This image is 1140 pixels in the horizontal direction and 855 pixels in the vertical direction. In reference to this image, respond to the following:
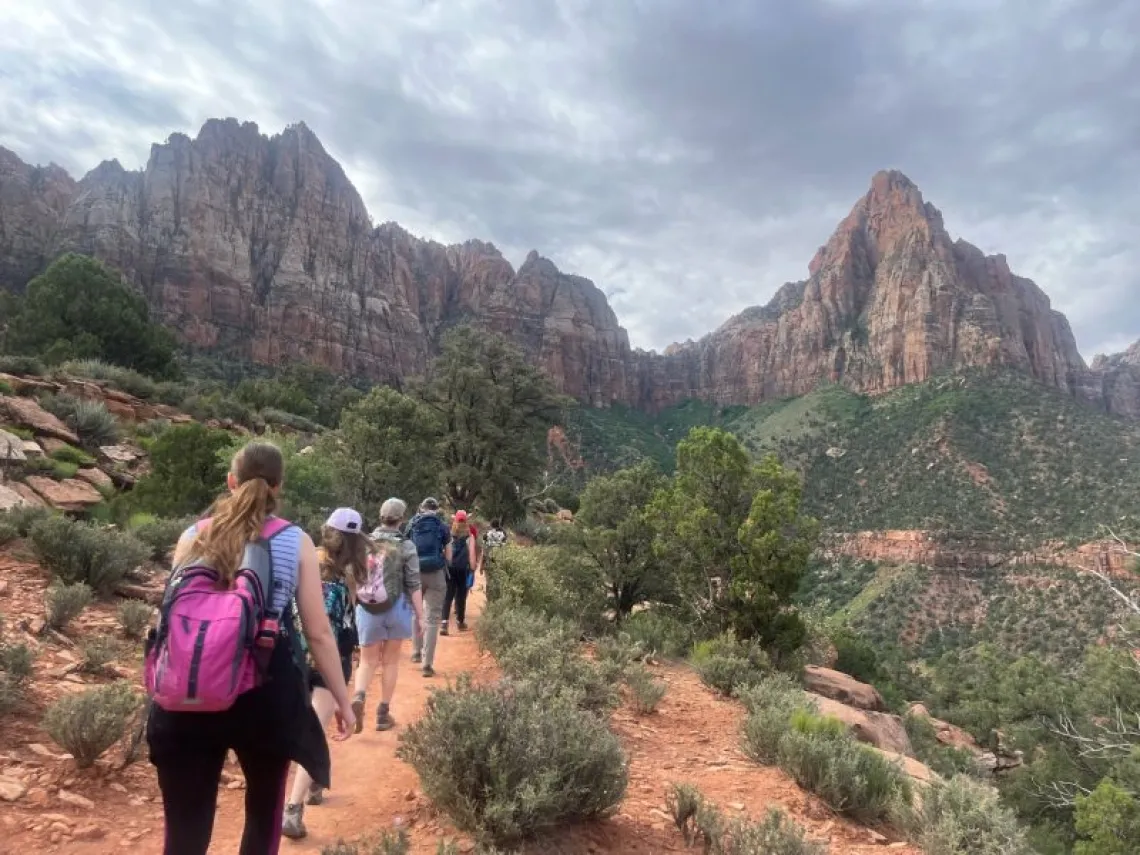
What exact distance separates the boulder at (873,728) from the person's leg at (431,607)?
15.2ft

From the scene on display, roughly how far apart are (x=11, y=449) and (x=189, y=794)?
41.4 ft

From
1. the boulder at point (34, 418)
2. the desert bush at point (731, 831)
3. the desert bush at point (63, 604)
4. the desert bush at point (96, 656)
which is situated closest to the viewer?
the desert bush at point (731, 831)

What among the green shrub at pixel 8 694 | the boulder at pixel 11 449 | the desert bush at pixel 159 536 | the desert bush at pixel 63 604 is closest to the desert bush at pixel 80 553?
the desert bush at pixel 63 604

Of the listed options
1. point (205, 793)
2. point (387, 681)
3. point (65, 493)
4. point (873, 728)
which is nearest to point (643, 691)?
point (387, 681)

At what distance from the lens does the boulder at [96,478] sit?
13155mm

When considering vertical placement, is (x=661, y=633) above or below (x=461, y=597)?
below

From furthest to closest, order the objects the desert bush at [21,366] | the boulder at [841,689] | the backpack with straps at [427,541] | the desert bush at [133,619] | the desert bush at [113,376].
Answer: the desert bush at [113,376]
the desert bush at [21,366]
the boulder at [841,689]
the backpack with straps at [427,541]
the desert bush at [133,619]

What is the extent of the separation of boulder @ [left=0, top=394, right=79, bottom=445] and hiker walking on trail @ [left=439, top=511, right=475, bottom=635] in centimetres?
1099

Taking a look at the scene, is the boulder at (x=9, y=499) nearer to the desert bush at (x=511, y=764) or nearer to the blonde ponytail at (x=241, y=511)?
the desert bush at (x=511, y=764)

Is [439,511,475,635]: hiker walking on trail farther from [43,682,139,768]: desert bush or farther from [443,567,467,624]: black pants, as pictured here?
[43,682,139,768]: desert bush

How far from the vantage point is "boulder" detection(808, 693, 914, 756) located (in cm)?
830

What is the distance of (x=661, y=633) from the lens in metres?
11.8

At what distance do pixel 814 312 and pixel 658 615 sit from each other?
435 feet

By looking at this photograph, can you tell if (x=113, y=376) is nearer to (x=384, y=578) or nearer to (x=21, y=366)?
(x=21, y=366)
